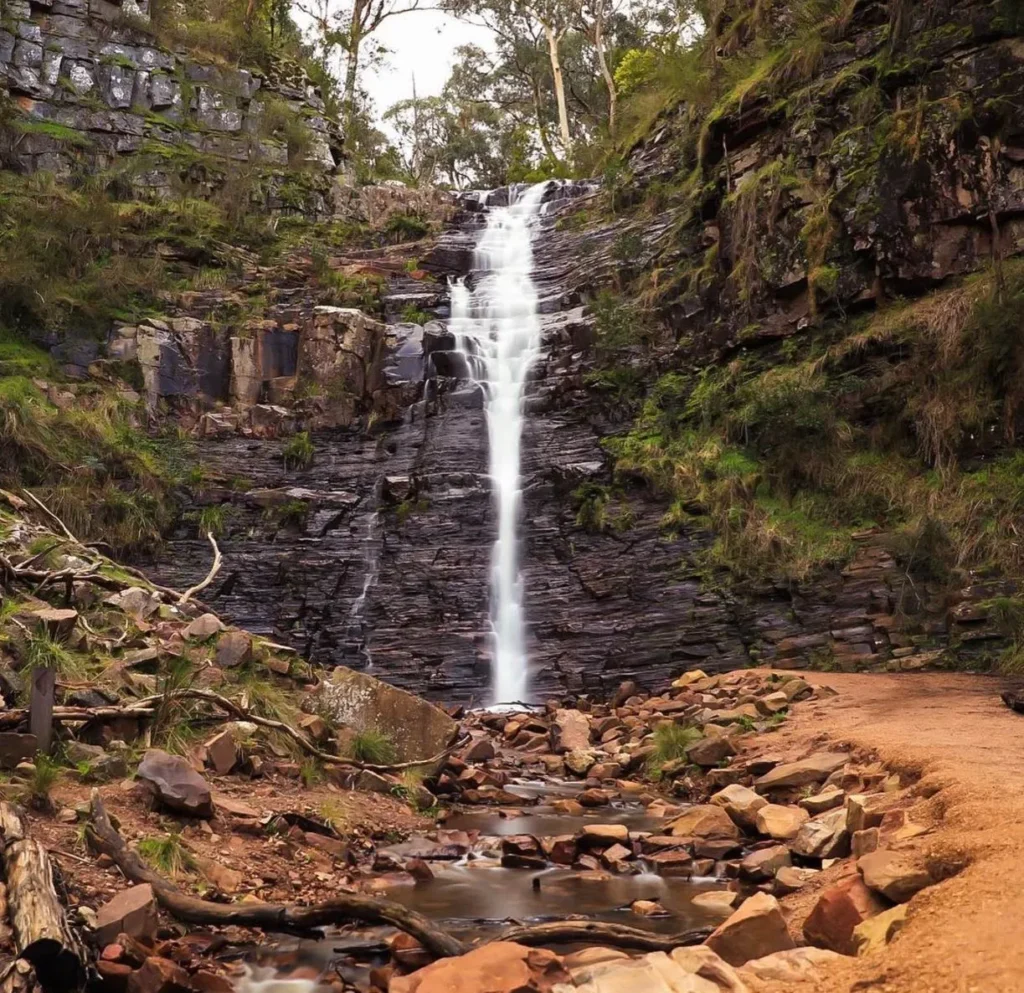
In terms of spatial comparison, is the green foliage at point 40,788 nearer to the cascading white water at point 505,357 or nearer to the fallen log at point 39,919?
the fallen log at point 39,919

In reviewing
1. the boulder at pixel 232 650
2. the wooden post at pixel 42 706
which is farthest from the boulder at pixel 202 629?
the wooden post at pixel 42 706

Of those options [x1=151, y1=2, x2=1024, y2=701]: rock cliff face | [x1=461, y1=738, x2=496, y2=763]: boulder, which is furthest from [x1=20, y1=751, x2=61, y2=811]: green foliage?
[x1=151, y1=2, x2=1024, y2=701]: rock cliff face

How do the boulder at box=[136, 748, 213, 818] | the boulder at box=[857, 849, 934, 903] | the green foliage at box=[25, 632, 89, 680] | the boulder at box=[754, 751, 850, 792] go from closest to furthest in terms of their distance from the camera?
the boulder at box=[857, 849, 934, 903] → the boulder at box=[136, 748, 213, 818] → the green foliage at box=[25, 632, 89, 680] → the boulder at box=[754, 751, 850, 792]

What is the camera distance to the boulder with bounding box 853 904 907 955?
3.13m

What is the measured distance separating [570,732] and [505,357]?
1115 cm

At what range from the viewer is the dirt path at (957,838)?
279 cm

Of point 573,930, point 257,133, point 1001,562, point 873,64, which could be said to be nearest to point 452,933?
point 573,930

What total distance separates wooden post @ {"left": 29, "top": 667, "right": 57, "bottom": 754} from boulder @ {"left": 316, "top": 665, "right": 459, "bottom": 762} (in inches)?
109

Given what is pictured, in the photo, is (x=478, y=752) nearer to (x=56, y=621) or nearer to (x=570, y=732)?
(x=570, y=732)

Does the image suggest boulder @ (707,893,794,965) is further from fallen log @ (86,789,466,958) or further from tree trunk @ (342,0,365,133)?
tree trunk @ (342,0,365,133)

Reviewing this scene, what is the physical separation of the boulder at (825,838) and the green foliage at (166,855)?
3289mm

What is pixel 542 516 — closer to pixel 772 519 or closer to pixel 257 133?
pixel 772 519

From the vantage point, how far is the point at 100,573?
862 cm

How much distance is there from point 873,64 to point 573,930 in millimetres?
17153
